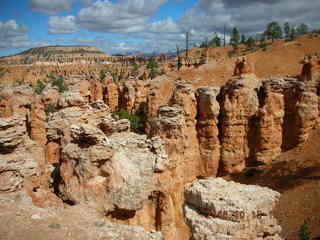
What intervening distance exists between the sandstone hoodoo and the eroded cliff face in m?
0.04

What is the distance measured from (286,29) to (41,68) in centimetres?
9393

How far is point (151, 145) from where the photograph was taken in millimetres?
10234

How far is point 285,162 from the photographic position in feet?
60.7

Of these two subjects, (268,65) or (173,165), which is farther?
(268,65)

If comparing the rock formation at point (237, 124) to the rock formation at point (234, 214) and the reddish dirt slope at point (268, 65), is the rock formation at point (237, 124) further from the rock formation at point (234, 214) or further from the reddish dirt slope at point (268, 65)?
the reddish dirt slope at point (268, 65)

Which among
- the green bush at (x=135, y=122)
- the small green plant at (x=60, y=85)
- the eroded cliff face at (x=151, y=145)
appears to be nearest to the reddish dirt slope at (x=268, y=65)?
the green bush at (x=135, y=122)

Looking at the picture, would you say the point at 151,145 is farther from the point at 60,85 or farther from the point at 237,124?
the point at 60,85

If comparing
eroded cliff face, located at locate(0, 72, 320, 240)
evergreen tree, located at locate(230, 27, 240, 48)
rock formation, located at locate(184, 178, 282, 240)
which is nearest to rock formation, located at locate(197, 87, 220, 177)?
eroded cliff face, located at locate(0, 72, 320, 240)

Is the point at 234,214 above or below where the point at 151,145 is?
below

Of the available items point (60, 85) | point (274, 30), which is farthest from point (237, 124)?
point (274, 30)

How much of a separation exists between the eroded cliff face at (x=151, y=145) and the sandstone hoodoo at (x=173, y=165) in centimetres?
4

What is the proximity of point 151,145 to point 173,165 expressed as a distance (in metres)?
1.19

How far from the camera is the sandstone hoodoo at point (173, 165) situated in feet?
19.6

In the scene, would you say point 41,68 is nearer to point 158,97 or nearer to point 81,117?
point 158,97
